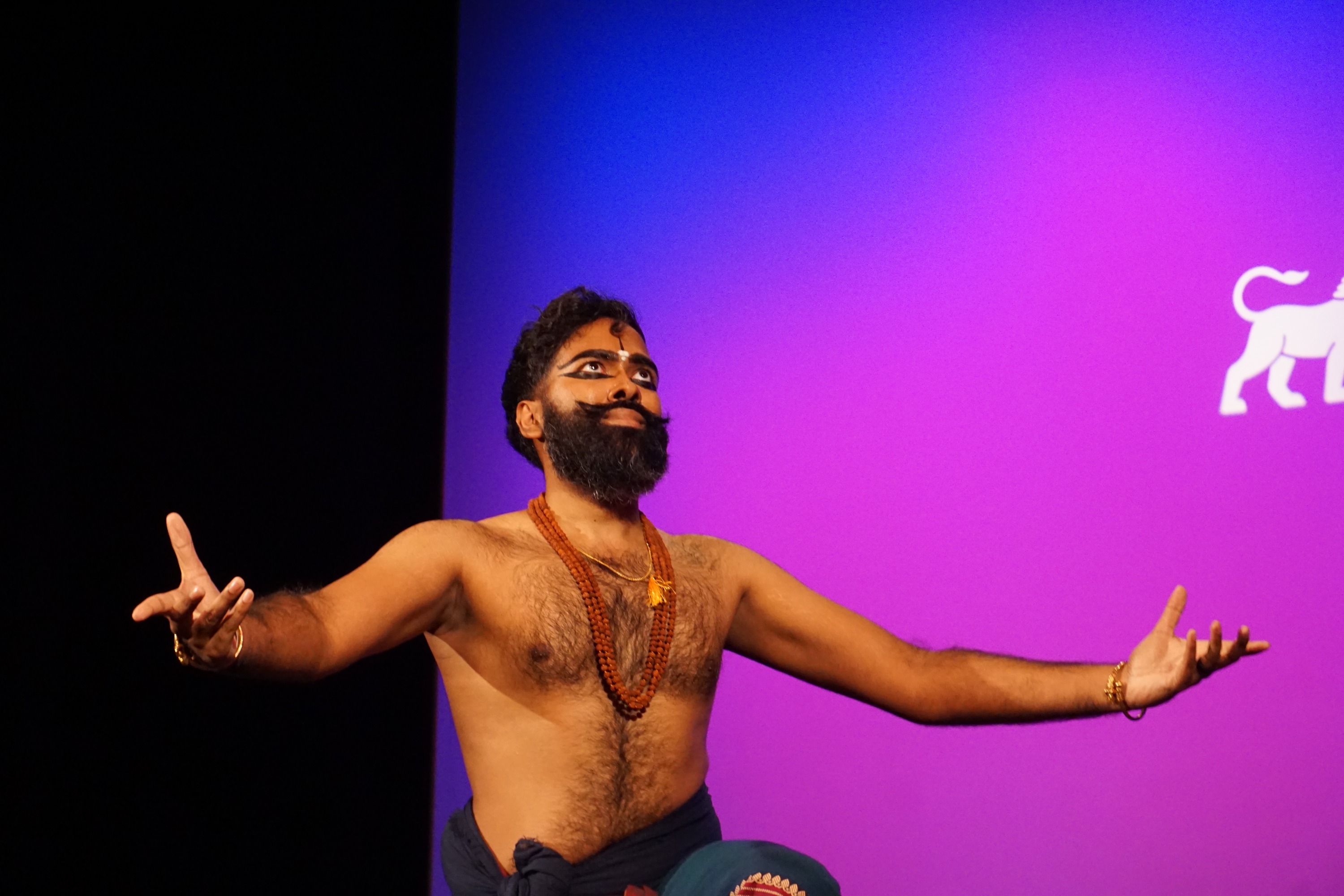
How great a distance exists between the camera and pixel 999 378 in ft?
9.51

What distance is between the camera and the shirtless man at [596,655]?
1.97 metres

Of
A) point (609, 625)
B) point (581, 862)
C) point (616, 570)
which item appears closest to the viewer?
point (581, 862)

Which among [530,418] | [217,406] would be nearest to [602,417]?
[530,418]

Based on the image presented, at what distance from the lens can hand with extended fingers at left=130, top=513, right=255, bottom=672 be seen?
1.54m

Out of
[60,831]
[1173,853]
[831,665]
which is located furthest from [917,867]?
[60,831]

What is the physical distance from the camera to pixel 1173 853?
2602 mm

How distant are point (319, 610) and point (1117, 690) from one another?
1.40 metres

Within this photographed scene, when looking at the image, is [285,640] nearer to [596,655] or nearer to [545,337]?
[596,655]

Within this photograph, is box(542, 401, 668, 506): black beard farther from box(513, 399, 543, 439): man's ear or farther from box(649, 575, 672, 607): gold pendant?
box(649, 575, 672, 607): gold pendant

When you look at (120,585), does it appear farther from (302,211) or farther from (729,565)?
(729,565)

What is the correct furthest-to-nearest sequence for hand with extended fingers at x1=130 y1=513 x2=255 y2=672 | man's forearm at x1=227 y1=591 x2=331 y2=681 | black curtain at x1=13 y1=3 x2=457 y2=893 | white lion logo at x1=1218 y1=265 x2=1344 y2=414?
white lion logo at x1=1218 y1=265 x2=1344 y2=414, black curtain at x1=13 y1=3 x2=457 y2=893, man's forearm at x1=227 y1=591 x2=331 y2=681, hand with extended fingers at x1=130 y1=513 x2=255 y2=672

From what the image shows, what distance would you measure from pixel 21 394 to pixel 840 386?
1.90 meters

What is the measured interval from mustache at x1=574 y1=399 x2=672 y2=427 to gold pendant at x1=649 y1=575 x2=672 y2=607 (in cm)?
33

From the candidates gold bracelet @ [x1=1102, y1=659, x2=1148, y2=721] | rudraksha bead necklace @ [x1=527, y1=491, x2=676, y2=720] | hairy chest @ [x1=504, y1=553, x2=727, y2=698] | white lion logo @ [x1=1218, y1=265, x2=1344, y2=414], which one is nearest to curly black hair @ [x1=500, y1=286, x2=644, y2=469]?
rudraksha bead necklace @ [x1=527, y1=491, x2=676, y2=720]
